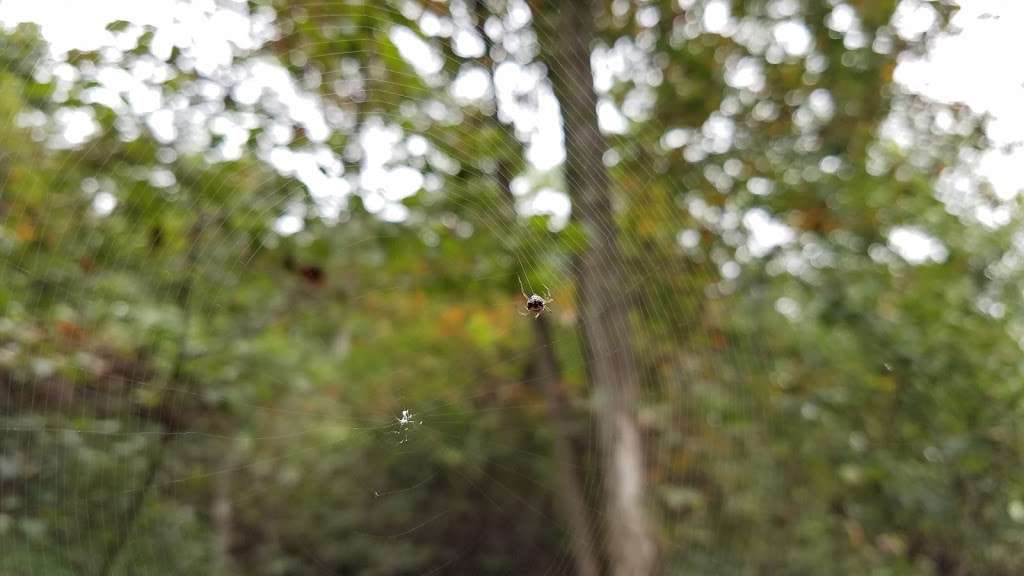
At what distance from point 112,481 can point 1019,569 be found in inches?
197

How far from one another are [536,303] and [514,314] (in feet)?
3.23

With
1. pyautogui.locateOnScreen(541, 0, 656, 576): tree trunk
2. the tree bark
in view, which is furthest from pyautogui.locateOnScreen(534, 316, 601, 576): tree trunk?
pyautogui.locateOnScreen(541, 0, 656, 576): tree trunk

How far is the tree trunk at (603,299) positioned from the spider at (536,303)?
0.64 feet

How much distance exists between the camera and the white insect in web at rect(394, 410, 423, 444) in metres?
4.50

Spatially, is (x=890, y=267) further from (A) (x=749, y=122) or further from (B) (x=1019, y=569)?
(B) (x=1019, y=569)

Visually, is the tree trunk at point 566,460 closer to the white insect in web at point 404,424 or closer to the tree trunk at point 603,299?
the tree trunk at point 603,299

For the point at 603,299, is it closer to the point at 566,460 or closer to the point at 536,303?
the point at 536,303

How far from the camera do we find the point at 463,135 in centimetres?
383

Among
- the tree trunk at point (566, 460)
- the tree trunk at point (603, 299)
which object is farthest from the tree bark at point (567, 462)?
the tree trunk at point (603, 299)

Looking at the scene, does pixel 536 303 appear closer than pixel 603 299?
Yes

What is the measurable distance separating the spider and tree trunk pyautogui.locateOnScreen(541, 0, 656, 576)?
19 centimetres

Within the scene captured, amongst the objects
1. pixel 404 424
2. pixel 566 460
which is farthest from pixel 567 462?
pixel 404 424

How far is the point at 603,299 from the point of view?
4.49m

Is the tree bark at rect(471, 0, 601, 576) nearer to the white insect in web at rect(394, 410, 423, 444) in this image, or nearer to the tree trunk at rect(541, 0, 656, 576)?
the tree trunk at rect(541, 0, 656, 576)
